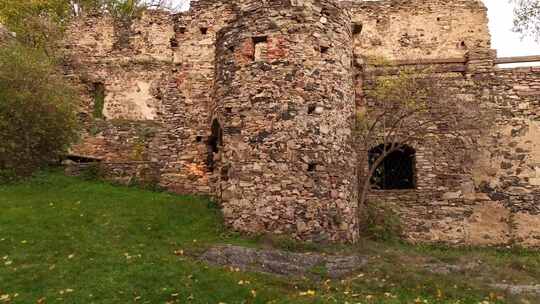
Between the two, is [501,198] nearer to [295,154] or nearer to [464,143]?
[464,143]

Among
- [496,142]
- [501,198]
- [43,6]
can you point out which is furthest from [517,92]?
[43,6]

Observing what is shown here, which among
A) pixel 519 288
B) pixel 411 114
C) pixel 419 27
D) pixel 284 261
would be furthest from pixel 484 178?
pixel 419 27

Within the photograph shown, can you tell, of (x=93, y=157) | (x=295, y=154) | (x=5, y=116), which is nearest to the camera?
(x=295, y=154)

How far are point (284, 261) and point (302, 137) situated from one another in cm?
327

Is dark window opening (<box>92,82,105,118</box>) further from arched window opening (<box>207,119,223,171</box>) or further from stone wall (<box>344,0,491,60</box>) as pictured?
stone wall (<box>344,0,491,60</box>)

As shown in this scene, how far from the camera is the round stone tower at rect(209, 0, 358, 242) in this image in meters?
13.1

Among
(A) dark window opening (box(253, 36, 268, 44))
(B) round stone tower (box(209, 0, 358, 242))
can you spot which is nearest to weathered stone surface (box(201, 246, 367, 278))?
(B) round stone tower (box(209, 0, 358, 242))

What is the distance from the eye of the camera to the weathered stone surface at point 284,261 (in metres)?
11.0

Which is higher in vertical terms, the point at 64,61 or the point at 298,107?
the point at 64,61

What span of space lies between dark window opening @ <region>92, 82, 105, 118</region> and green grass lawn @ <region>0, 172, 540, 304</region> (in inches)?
409

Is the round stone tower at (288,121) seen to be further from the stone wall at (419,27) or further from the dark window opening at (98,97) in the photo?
the dark window opening at (98,97)

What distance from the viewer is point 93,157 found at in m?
20.2

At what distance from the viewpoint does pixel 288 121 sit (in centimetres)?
1345

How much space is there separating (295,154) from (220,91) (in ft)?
9.21
